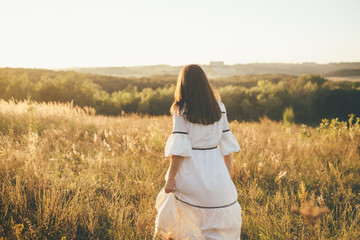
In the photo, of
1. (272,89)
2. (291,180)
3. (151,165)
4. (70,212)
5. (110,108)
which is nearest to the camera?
(70,212)

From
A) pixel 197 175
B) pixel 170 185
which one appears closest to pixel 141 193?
pixel 170 185

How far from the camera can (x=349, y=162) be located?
15.2ft

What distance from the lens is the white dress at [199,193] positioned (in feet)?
7.03

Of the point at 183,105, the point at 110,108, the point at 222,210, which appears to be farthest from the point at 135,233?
the point at 110,108

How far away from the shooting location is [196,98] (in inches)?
86.0

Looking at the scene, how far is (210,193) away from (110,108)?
26.2 meters

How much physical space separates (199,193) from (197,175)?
0.16 meters

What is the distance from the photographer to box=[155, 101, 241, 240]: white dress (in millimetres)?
2143

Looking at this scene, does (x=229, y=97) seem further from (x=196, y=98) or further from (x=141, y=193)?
(x=196, y=98)

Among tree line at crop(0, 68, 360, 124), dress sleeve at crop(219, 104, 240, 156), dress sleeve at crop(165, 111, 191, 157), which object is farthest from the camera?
tree line at crop(0, 68, 360, 124)

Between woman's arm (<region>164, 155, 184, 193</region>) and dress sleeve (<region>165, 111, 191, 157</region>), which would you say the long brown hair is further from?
woman's arm (<region>164, 155, 184, 193</region>)

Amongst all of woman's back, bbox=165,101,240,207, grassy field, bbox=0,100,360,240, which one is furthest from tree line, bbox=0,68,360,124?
woman's back, bbox=165,101,240,207

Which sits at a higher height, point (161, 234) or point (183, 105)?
point (183, 105)

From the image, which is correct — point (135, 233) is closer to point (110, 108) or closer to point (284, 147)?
point (284, 147)
